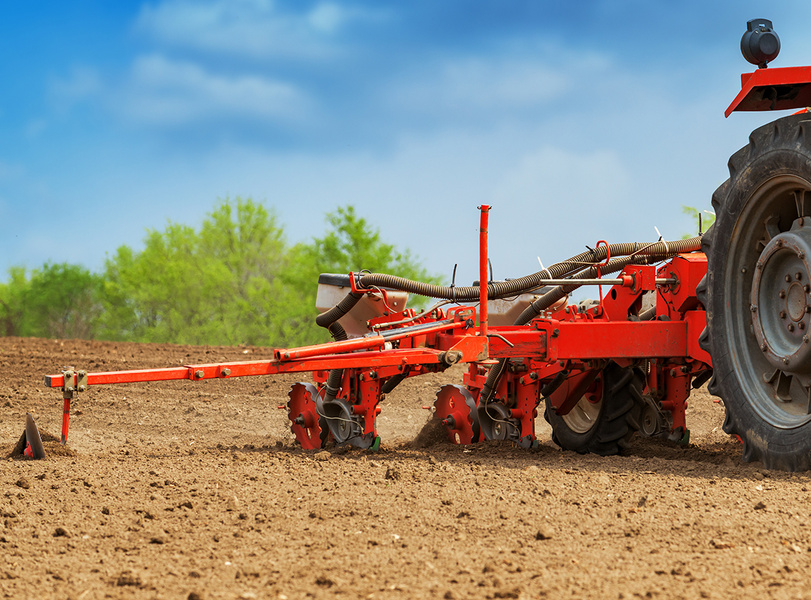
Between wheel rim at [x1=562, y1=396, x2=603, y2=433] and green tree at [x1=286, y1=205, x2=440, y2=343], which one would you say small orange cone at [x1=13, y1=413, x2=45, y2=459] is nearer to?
wheel rim at [x1=562, y1=396, x2=603, y2=433]

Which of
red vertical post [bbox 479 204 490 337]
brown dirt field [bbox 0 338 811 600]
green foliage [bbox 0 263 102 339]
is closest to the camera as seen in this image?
brown dirt field [bbox 0 338 811 600]

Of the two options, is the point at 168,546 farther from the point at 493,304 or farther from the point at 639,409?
the point at 493,304

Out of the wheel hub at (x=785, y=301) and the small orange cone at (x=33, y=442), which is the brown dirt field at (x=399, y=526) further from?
the wheel hub at (x=785, y=301)

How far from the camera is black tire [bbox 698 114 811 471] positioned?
4555 millimetres

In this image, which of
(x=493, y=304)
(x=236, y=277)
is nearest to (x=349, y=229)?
(x=236, y=277)

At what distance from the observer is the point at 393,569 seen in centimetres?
315

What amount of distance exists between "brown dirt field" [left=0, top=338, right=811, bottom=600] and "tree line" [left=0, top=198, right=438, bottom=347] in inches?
974

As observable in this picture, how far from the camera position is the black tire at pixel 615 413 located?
265 inches

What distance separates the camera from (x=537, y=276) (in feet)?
23.2

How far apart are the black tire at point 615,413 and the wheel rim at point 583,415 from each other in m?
0.03

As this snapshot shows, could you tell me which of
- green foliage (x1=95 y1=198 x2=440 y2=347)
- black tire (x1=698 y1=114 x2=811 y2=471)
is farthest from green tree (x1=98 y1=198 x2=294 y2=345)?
black tire (x1=698 y1=114 x2=811 y2=471)

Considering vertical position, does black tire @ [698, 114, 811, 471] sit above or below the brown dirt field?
above

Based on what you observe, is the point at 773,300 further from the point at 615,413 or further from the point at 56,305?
the point at 56,305

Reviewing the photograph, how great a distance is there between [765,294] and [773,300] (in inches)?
2.2
